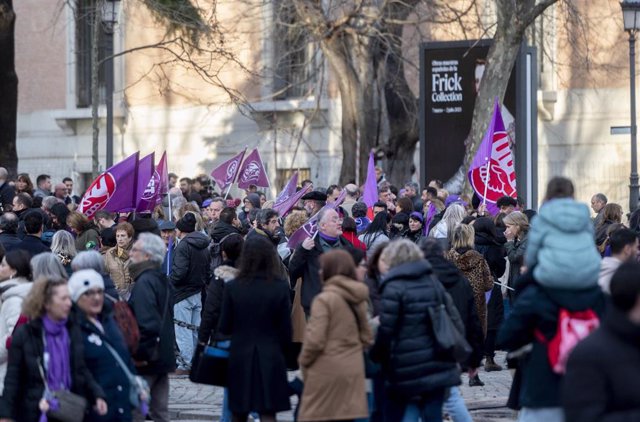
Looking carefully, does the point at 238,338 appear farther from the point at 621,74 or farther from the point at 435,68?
the point at 621,74

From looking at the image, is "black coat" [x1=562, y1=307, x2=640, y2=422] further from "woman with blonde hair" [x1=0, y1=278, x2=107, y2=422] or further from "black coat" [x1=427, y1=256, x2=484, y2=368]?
"black coat" [x1=427, y1=256, x2=484, y2=368]

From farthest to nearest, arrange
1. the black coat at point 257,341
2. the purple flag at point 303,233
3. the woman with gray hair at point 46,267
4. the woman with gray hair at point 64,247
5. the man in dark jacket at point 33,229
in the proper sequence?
the purple flag at point 303,233
the man in dark jacket at point 33,229
the woman with gray hair at point 64,247
the black coat at point 257,341
the woman with gray hair at point 46,267

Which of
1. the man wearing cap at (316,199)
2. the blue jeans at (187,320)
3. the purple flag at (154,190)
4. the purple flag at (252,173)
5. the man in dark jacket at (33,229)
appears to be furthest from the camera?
the purple flag at (252,173)

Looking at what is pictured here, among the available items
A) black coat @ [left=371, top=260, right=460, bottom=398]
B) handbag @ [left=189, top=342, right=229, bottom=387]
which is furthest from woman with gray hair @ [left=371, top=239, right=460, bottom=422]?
handbag @ [left=189, top=342, right=229, bottom=387]

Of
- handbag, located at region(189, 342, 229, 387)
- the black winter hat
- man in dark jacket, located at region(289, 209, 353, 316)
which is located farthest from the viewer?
the black winter hat

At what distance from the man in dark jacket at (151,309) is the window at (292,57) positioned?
1889 centimetres

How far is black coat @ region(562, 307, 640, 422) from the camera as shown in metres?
6.02

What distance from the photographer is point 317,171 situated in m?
33.2

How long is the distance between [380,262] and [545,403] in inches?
74.0

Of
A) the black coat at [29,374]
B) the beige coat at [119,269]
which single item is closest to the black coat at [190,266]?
the beige coat at [119,269]

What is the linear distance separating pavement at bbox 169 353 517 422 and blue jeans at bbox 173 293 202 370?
256 mm

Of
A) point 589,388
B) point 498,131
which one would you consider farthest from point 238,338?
point 498,131

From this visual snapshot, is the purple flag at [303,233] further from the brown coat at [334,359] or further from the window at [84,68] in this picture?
the window at [84,68]

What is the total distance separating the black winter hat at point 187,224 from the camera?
15500 millimetres
